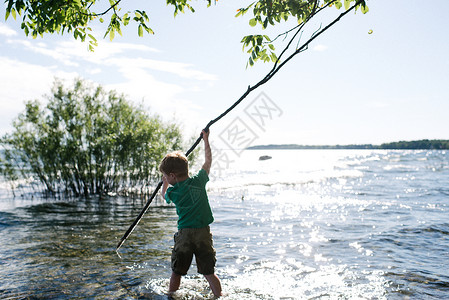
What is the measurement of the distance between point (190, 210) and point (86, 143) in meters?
15.1

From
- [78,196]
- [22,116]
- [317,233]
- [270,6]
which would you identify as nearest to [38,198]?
[78,196]

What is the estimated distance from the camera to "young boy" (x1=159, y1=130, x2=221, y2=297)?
4668 millimetres

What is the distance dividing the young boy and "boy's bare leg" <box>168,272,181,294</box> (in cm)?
34

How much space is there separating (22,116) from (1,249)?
11.0m

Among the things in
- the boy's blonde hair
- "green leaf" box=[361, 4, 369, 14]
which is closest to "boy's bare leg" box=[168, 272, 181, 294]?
the boy's blonde hair

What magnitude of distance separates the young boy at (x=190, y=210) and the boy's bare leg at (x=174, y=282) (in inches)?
13.4

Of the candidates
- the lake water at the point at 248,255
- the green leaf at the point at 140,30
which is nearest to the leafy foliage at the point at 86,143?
the lake water at the point at 248,255

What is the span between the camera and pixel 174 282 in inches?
202

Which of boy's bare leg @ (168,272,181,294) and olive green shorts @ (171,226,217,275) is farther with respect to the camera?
boy's bare leg @ (168,272,181,294)

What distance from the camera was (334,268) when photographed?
23.0 ft

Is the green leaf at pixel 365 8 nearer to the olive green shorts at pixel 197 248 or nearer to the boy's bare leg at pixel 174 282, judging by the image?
the olive green shorts at pixel 197 248

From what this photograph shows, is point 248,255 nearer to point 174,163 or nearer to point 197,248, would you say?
point 197,248

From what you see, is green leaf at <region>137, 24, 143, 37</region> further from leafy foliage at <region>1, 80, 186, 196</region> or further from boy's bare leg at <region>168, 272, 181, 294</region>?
leafy foliage at <region>1, 80, 186, 196</region>

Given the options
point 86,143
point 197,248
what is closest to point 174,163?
point 197,248
